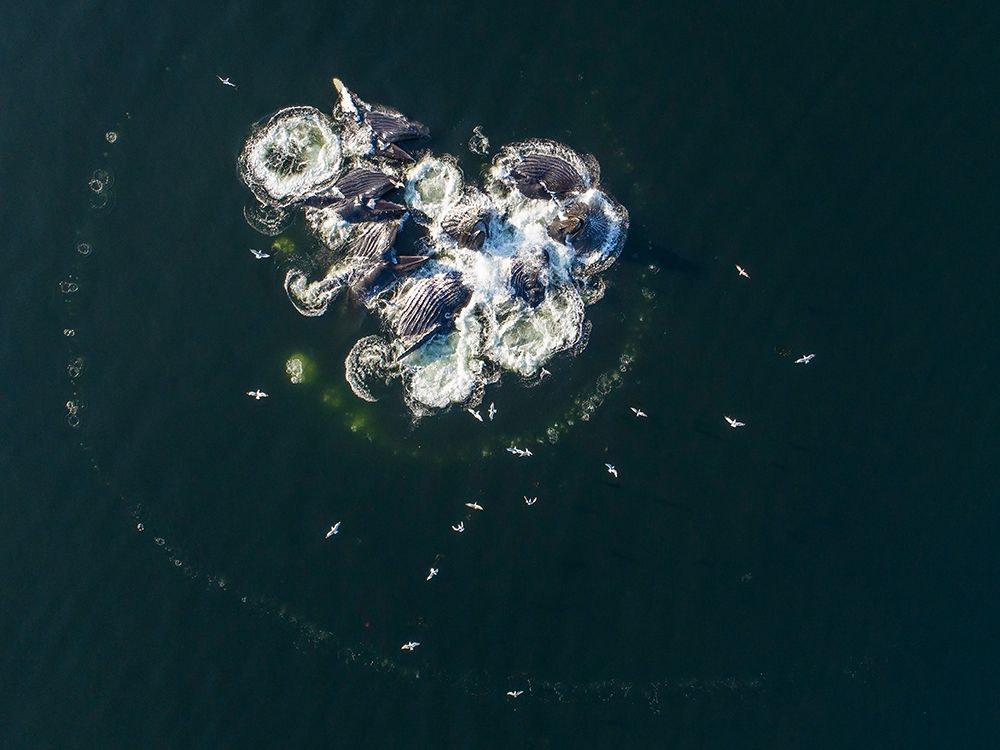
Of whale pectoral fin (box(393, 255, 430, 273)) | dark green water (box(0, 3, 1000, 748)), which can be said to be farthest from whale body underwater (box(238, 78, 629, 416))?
dark green water (box(0, 3, 1000, 748))

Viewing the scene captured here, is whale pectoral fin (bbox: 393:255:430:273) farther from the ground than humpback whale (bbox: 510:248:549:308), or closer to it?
closer to it

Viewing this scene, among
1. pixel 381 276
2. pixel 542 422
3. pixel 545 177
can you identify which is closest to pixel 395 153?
pixel 381 276

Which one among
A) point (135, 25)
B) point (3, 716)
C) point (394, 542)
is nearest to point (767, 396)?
point (394, 542)

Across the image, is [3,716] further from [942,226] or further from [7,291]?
[942,226]

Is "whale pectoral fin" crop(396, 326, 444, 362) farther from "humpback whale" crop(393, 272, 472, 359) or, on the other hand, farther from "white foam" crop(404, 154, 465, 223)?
"white foam" crop(404, 154, 465, 223)

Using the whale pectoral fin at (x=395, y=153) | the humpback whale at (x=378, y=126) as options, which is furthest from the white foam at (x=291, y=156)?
the whale pectoral fin at (x=395, y=153)

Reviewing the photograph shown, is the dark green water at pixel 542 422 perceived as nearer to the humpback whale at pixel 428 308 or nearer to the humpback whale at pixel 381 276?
the humpback whale at pixel 381 276
